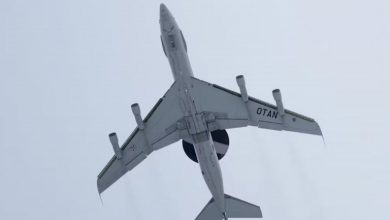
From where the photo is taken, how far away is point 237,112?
320 feet

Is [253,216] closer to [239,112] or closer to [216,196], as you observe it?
[216,196]

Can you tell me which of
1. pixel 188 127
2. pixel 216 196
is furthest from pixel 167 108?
pixel 216 196

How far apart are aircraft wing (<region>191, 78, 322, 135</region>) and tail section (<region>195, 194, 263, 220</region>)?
334 inches

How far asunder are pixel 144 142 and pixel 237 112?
11279 mm

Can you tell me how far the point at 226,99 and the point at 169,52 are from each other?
28.3ft

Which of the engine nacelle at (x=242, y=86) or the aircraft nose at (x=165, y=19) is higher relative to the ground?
the aircraft nose at (x=165, y=19)

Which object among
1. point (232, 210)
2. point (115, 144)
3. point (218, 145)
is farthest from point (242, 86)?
point (115, 144)

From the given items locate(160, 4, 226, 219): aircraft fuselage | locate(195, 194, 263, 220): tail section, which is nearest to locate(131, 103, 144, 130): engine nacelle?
locate(160, 4, 226, 219): aircraft fuselage

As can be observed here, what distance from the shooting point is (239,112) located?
9750 cm

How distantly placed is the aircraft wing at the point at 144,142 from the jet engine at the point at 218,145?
6.77 ft

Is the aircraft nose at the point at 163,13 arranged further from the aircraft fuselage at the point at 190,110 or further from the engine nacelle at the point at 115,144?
the engine nacelle at the point at 115,144

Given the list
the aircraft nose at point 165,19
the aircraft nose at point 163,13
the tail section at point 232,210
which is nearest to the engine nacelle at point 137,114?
the aircraft nose at point 165,19

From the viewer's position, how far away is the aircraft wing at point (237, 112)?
95.5 meters

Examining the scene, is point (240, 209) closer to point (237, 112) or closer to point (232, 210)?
point (232, 210)
